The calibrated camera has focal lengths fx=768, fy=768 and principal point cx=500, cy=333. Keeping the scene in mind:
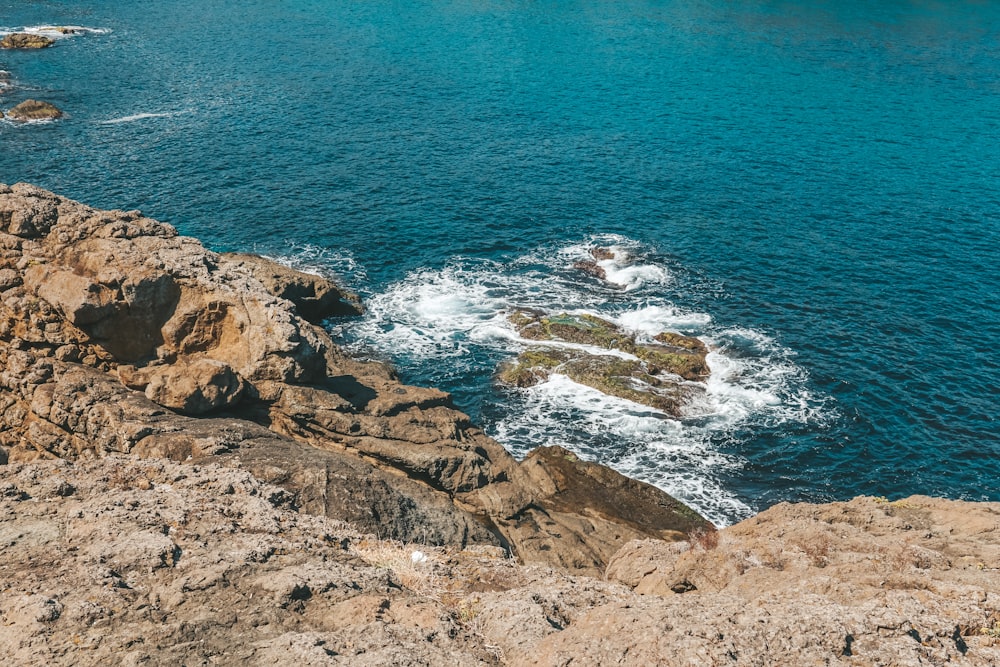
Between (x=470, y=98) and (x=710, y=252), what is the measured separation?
50370mm

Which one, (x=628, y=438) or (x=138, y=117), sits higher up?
(x=138, y=117)

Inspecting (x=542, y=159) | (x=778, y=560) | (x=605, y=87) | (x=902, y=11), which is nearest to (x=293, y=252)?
(x=542, y=159)

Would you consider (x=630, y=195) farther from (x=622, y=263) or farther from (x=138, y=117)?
(x=138, y=117)

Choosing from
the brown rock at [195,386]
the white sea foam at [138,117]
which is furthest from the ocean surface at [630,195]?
the brown rock at [195,386]

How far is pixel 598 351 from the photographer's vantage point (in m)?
53.3

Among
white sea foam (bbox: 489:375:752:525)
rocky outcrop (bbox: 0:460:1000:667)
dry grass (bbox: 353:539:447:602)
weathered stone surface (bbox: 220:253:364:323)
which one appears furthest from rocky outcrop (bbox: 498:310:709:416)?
dry grass (bbox: 353:539:447:602)

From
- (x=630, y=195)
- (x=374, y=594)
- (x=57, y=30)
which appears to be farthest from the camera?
(x=57, y=30)

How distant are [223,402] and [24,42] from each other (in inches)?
4885

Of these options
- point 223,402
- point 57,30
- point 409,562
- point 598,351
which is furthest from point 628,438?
point 57,30

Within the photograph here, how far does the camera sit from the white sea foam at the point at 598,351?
145ft

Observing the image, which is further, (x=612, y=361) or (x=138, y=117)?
(x=138, y=117)

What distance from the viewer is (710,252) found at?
221ft

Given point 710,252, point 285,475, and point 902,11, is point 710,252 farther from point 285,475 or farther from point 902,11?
point 902,11

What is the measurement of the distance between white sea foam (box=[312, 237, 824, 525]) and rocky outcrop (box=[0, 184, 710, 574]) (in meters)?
6.48
